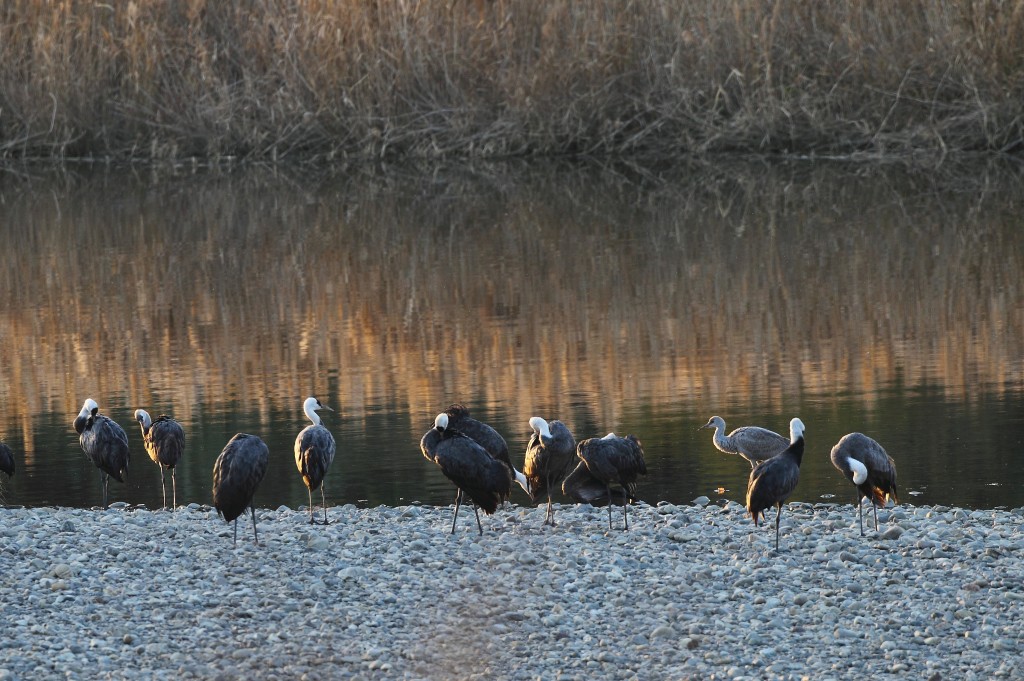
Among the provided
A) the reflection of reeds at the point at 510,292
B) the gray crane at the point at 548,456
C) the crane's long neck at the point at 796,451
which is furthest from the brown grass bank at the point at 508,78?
the crane's long neck at the point at 796,451

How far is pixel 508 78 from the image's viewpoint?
26250mm

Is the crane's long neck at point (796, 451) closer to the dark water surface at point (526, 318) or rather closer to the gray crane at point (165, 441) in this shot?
the dark water surface at point (526, 318)

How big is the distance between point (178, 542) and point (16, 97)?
20680 mm

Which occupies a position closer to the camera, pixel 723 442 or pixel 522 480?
pixel 522 480

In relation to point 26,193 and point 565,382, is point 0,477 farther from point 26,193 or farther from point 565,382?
point 26,193

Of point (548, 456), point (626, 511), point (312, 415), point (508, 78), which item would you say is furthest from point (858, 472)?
point (508, 78)

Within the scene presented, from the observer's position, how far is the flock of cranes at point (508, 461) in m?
8.91

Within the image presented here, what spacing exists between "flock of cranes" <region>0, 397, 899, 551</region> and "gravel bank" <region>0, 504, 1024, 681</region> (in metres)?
0.22

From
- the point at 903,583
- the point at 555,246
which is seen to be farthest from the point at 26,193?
the point at 903,583

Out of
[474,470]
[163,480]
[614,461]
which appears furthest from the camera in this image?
[163,480]

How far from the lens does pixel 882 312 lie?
15.8 m

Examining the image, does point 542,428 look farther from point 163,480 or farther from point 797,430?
point 163,480

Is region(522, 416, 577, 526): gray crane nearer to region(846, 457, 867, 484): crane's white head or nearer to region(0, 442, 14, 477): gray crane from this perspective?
region(846, 457, 867, 484): crane's white head

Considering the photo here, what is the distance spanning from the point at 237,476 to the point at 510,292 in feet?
28.9
